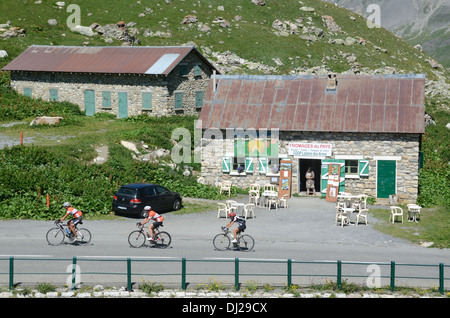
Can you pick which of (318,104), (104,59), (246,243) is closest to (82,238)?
(246,243)

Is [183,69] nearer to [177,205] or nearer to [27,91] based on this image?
[27,91]

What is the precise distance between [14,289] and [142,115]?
93.8 feet

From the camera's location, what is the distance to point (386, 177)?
31234 millimetres

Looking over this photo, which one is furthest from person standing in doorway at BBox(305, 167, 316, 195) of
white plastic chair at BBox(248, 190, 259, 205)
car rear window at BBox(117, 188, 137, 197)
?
car rear window at BBox(117, 188, 137, 197)

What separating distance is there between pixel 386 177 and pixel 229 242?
41.8 feet

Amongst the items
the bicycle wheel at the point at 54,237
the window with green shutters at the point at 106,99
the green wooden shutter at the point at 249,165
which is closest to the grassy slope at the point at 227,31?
the window with green shutters at the point at 106,99

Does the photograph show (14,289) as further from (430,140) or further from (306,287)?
(430,140)

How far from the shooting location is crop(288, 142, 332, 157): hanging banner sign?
31984 millimetres

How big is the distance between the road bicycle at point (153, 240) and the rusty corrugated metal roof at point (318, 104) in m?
12.2

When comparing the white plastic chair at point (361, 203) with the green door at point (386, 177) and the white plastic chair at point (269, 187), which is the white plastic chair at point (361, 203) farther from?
the white plastic chair at point (269, 187)

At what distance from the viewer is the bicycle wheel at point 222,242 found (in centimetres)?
2181

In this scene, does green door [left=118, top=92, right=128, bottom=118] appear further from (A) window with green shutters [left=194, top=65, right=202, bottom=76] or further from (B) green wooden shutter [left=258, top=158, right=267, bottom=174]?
(B) green wooden shutter [left=258, top=158, right=267, bottom=174]

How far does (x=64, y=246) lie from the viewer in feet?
71.3
